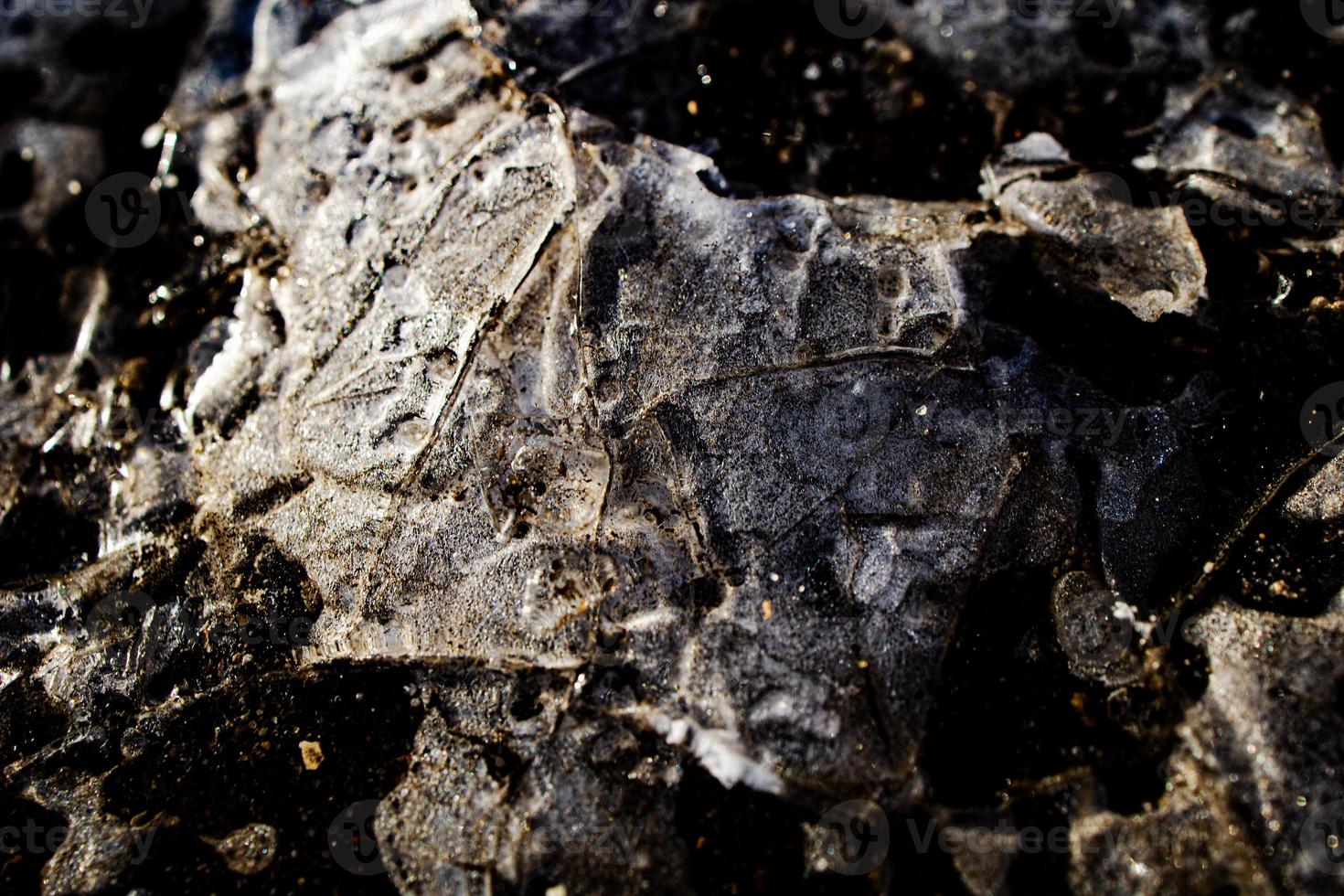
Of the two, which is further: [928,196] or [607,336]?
[928,196]

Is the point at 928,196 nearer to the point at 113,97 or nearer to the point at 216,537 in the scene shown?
the point at 216,537

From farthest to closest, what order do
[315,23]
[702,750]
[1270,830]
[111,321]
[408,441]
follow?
[315,23] < [111,321] < [408,441] < [702,750] < [1270,830]

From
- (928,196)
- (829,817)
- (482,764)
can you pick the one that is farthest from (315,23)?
(829,817)

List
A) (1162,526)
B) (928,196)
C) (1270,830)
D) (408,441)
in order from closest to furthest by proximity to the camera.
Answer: (1270,830), (1162,526), (408,441), (928,196)

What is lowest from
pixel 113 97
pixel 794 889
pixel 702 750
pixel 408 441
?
pixel 794 889

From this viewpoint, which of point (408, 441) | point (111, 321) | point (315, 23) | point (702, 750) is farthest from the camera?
point (315, 23)

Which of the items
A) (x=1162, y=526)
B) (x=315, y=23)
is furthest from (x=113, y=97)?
(x=1162, y=526)

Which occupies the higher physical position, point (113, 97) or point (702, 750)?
point (113, 97)

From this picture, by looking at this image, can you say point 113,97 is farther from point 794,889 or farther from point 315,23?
point 794,889

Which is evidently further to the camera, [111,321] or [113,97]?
[113,97]
